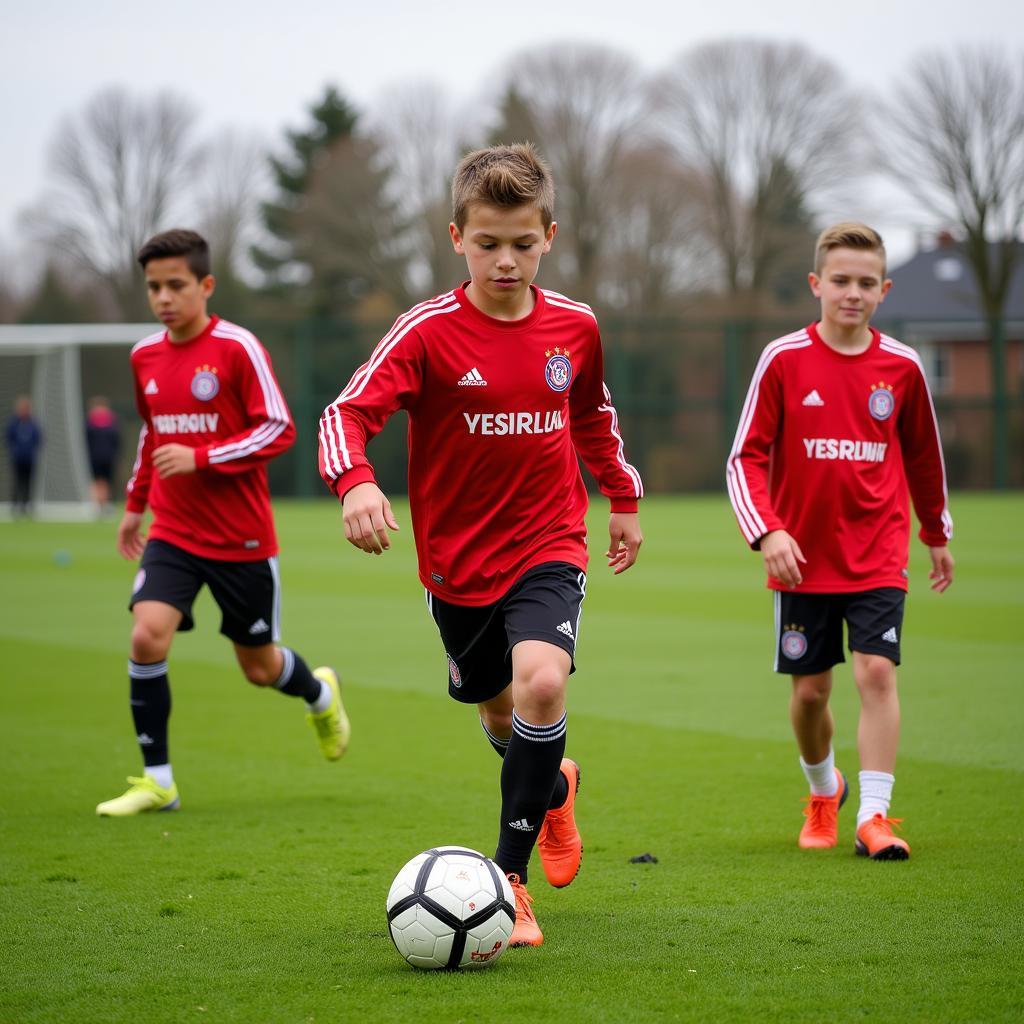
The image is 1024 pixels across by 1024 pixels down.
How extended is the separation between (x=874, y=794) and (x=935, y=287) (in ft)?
207

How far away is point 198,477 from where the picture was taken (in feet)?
21.3

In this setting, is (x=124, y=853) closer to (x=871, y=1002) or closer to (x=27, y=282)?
(x=871, y=1002)

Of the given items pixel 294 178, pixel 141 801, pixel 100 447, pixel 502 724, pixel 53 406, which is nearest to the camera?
pixel 502 724

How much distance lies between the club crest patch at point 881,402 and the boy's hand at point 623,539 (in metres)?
1.26

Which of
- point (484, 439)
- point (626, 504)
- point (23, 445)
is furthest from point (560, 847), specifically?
point (23, 445)

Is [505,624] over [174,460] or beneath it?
beneath

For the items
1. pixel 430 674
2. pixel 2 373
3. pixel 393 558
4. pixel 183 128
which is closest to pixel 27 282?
pixel 183 128

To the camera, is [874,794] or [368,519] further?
[874,794]

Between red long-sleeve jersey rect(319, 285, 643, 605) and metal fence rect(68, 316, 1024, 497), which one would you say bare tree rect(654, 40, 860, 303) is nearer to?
metal fence rect(68, 316, 1024, 497)

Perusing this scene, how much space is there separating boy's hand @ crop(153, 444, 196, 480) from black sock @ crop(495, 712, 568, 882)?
98.7 inches

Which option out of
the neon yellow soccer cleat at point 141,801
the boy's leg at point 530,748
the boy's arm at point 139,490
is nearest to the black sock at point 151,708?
the neon yellow soccer cleat at point 141,801

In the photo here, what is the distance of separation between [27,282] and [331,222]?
9.85 metres

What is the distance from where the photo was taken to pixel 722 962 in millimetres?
3967

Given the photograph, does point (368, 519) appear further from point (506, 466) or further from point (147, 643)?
point (147, 643)
